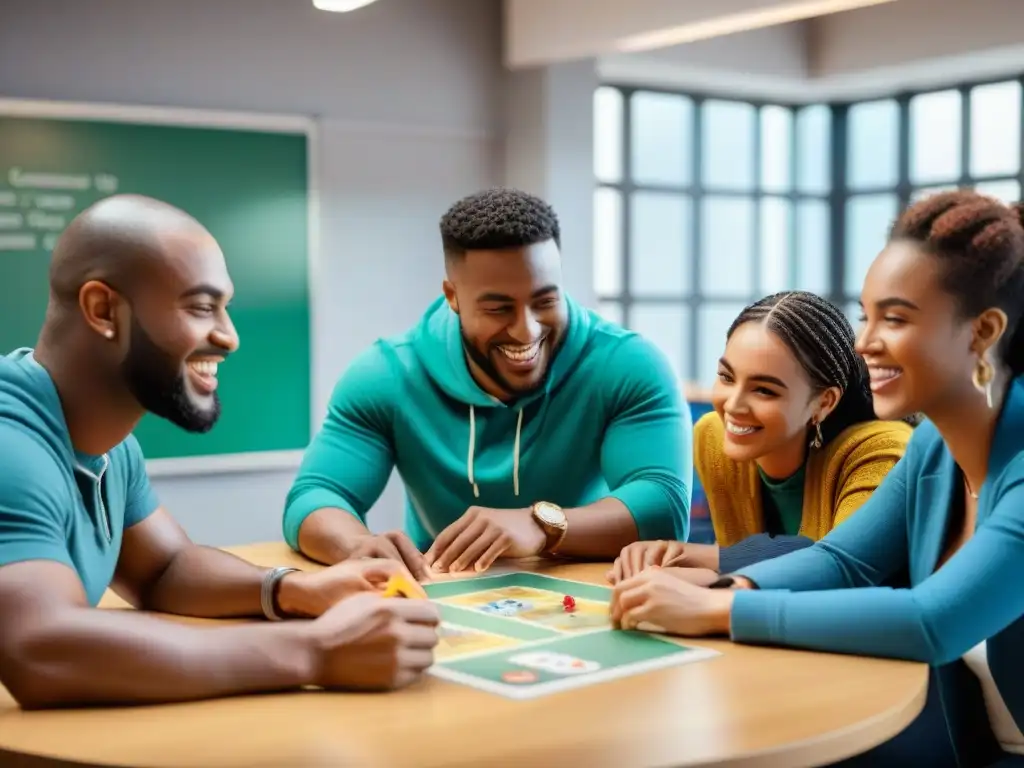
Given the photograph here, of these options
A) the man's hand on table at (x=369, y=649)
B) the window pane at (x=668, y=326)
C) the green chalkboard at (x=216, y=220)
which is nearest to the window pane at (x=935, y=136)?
the window pane at (x=668, y=326)

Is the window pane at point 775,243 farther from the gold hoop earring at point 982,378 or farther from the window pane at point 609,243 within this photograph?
the gold hoop earring at point 982,378

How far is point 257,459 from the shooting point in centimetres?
557

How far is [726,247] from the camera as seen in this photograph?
7844 mm

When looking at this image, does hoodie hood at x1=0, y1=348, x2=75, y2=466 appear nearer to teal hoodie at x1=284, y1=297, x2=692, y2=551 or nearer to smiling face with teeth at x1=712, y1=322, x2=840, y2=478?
teal hoodie at x1=284, y1=297, x2=692, y2=551

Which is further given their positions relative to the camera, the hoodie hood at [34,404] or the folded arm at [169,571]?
the folded arm at [169,571]

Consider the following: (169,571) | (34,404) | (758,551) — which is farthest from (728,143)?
(34,404)

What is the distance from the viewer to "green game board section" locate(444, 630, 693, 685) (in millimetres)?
1586

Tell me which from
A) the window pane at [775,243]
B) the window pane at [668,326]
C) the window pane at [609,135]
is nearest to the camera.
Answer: the window pane at [609,135]

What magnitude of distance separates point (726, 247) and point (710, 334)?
1.83 feet

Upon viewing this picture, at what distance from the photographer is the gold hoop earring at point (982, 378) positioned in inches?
67.1

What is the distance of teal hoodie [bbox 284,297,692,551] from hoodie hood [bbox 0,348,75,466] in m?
0.95

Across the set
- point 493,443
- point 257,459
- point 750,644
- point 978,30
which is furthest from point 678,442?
point 978,30

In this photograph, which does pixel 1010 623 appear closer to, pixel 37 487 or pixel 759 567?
pixel 759 567

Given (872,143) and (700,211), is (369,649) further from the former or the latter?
Answer: (872,143)
